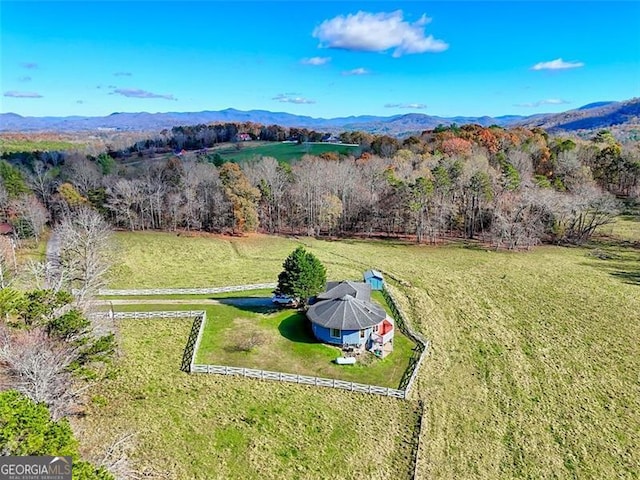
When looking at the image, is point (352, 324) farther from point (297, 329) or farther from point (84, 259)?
point (84, 259)

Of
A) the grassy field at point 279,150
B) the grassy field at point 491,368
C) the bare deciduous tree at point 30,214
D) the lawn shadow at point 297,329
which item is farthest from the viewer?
the grassy field at point 279,150

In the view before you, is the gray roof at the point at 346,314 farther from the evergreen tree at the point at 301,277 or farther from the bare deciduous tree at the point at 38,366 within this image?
the bare deciduous tree at the point at 38,366

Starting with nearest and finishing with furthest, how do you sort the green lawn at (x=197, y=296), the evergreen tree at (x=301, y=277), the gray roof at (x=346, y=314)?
the gray roof at (x=346, y=314)
the evergreen tree at (x=301, y=277)
the green lawn at (x=197, y=296)

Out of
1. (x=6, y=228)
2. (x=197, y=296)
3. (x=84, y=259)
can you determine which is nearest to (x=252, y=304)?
(x=197, y=296)

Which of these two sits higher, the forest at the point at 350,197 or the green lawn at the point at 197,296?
the forest at the point at 350,197

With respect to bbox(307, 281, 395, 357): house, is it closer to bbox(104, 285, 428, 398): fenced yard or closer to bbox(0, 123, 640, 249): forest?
bbox(104, 285, 428, 398): fenced yard

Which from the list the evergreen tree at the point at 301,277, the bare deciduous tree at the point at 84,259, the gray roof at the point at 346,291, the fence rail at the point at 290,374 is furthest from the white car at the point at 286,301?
the bare deciduous tree at the point at 84,259
